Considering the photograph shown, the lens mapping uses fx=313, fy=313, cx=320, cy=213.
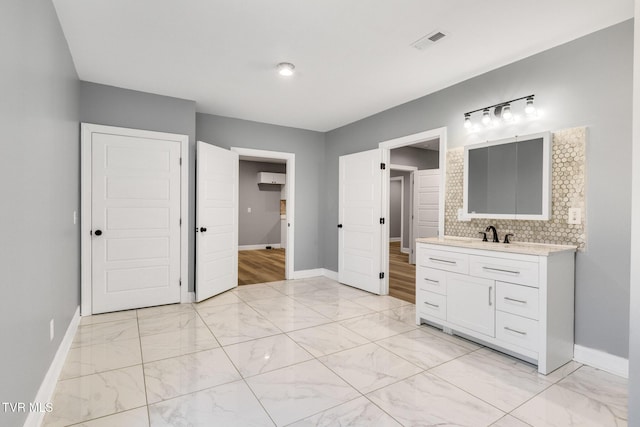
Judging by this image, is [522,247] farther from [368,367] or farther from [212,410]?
[212,410]

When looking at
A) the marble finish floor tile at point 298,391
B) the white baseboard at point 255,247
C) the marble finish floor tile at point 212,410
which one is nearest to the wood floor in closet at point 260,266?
the white baseboard at point 255,247

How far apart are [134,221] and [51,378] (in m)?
1.90

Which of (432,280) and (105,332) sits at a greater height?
(432,280)

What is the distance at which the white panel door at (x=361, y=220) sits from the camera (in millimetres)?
4344

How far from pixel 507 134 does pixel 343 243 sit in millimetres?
2695

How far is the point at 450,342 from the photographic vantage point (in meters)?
2.80

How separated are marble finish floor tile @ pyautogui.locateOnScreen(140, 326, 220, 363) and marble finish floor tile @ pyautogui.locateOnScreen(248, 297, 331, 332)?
687 mm

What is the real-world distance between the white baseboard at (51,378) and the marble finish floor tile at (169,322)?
0.55m

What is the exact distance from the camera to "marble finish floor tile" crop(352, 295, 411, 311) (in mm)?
3789

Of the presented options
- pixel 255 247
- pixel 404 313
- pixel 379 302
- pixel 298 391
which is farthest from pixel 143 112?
pixel 255 247

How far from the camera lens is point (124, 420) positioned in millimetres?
1731

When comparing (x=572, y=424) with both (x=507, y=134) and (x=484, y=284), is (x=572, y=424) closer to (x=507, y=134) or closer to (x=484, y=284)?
(x=484, y=284)

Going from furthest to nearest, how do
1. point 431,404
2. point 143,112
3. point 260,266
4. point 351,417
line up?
point 260,266, point 143,112, point 431,404, point 351,417

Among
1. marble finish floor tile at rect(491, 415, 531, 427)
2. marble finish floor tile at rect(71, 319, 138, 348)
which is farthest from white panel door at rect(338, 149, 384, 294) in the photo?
marble finish floor tile at rect(71, 319, 138, 348)
